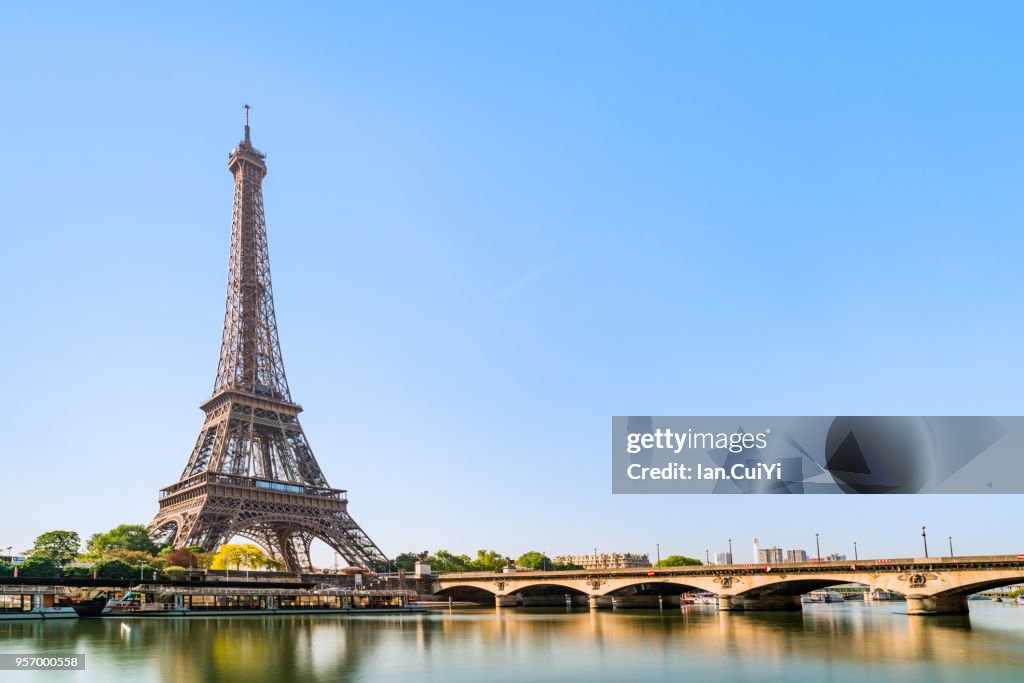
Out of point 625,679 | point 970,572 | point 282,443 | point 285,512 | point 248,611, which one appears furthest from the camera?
point 282,443

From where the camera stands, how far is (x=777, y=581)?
79500 millimetres

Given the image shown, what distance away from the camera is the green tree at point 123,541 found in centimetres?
9725

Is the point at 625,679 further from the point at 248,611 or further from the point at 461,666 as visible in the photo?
the point at 248,611

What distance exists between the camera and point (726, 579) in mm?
84938

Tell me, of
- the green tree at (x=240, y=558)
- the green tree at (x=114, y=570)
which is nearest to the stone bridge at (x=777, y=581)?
the green tree at (x=240, y=558)

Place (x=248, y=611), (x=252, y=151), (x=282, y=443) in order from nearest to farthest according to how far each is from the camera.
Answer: (x=248, y=611), (x=282, y=443), (x=252, y=151)

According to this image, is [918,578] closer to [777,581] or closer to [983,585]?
[983,585]

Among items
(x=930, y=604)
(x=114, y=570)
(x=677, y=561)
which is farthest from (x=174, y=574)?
(x=677, y=561)

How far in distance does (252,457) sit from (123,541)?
1894 cm

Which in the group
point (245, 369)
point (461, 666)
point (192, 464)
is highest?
point (245, 369)

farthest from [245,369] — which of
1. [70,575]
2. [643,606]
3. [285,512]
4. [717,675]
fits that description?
[717,675]

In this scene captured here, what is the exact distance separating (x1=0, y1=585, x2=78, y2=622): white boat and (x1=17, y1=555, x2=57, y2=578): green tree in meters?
→ 21.2

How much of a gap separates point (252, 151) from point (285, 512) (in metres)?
58.3

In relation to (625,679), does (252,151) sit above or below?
above
